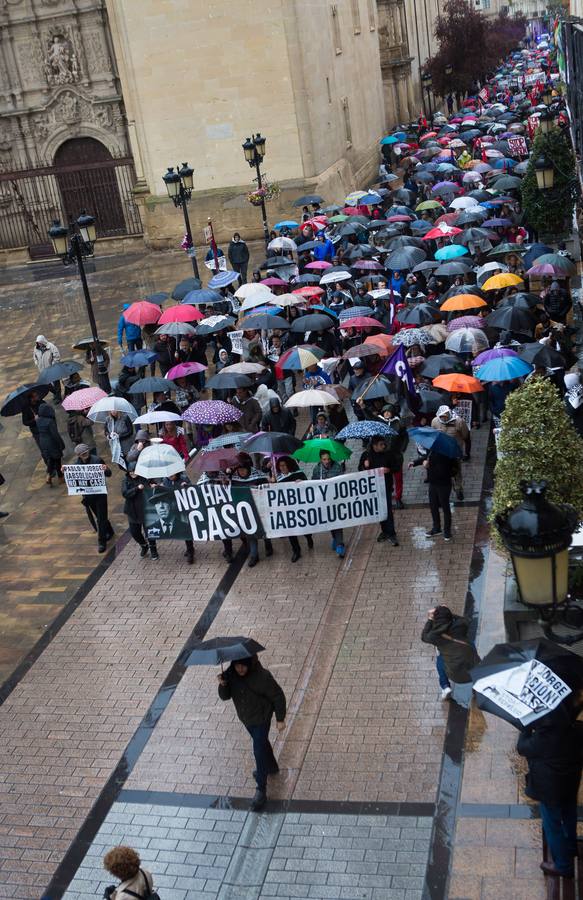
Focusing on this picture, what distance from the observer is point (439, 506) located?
42.6 ft

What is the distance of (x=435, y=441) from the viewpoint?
12641 millimetres

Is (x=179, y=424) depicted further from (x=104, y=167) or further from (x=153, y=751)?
(x=104, y=167)

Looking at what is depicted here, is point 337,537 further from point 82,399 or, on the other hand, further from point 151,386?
point 82,399

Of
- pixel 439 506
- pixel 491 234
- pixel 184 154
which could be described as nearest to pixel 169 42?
pixel 184 154

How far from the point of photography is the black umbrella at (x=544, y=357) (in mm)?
14484

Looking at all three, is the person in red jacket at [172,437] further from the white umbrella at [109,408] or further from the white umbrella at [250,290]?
the white umbrella at [250,290]

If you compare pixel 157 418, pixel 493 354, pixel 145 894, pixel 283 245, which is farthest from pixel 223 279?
pixel 145 894

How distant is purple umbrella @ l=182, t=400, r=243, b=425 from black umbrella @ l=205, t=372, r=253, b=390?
2.06 feet

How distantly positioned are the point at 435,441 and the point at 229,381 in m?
3.93

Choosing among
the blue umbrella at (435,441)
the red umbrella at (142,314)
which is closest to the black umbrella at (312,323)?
the red umbrella at (142,314)

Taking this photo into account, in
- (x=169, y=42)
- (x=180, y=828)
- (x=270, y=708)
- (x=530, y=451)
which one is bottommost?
(x=180, y=828)

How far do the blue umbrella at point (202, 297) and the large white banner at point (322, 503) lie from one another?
8.37 metres

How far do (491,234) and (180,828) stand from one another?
1590cm

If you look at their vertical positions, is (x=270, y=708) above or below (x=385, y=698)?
above
